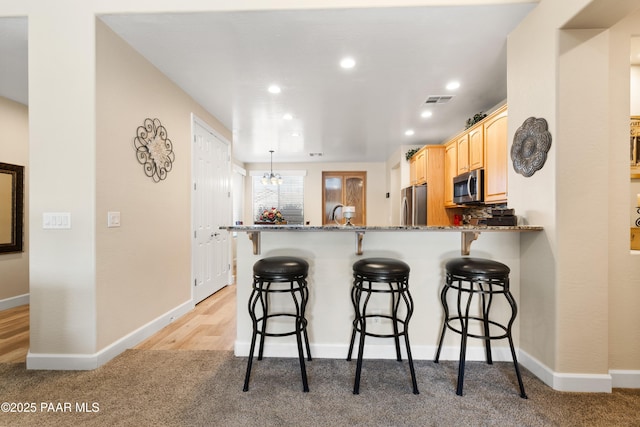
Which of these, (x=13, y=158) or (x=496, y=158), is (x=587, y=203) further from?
(x=13, y=158)

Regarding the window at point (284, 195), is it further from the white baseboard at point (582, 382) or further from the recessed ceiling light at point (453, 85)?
the white baseboard at point (582, 382)

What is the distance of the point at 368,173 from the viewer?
25.9 feet

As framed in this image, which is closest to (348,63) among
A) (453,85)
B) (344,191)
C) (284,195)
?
(453,85)

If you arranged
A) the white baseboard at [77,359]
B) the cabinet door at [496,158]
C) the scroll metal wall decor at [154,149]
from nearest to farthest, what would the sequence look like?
1. the white baseboard at [77,359]
2. the scroll metal wall decor at [154,149]
3. the cabinet door at [496,158]

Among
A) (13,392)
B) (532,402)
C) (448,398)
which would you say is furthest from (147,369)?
(532,402)

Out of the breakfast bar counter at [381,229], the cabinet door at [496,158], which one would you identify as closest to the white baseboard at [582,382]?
the breakfast bar counter at [381,229]

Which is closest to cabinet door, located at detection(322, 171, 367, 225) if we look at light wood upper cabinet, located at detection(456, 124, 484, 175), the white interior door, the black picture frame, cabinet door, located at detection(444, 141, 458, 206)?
cabinet door, located at detection(444, 141, 458, 206)

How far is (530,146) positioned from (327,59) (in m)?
1.79

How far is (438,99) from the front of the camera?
352cm

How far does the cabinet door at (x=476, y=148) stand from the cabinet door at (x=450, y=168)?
505 millimetres

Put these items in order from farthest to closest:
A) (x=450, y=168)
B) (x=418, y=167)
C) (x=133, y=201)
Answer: (x=418, y=167) < (x=450, y=168) < (x=133, y=201)

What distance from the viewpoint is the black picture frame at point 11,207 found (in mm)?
3514

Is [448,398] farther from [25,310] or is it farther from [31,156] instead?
Answer: [25,310]

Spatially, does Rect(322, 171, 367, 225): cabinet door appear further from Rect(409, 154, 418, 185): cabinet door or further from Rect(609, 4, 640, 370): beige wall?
Rect(609, 4, 640, 370): beige wall
